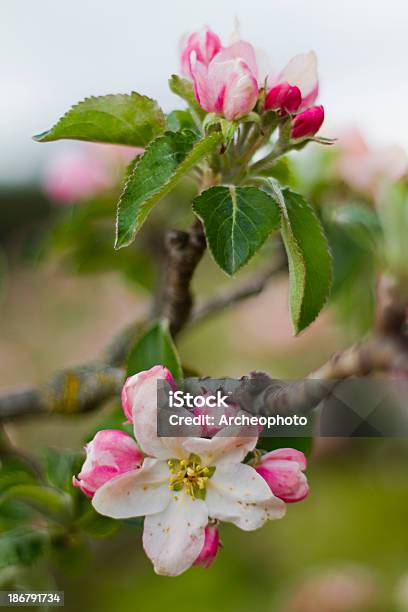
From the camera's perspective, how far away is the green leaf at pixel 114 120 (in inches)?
17.0

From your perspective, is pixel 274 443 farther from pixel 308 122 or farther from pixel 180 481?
pixel 308 122

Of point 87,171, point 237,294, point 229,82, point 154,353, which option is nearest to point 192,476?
point 154,353

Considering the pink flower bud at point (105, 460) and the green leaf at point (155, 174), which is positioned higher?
the green leaf at point (155, 174)

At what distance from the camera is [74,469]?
51 cm

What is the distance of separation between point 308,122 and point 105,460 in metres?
0.22

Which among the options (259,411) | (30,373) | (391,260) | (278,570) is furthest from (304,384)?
(30,373)

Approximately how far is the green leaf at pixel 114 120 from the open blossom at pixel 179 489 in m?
0.16

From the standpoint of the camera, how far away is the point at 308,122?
16.4 inches

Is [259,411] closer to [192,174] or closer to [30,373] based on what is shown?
[192,174]

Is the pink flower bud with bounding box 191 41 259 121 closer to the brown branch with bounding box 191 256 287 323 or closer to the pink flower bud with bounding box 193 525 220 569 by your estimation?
the pink flower bud with bounding box 193 525 220 569

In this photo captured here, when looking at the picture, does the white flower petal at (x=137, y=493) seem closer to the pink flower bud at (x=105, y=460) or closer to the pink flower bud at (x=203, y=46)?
the pink flower bud at (x=105, y=460)

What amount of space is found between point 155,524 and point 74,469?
0.14m

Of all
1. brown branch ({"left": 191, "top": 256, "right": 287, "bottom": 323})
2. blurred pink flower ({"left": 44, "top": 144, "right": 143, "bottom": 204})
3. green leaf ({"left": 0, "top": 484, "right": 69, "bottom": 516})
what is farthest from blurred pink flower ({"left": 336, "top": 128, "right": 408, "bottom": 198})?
green leaf ({"left": 0, "top": 484, "right": 69, "bottom": 516})

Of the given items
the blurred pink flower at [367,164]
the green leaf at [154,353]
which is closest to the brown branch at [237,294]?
the blurred pink flower at [367,164]
